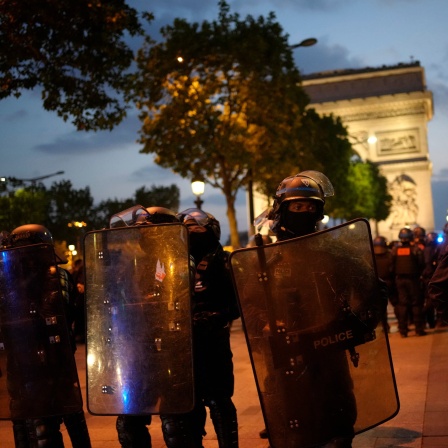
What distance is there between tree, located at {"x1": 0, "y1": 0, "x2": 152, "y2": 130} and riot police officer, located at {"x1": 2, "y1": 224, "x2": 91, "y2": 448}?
22.0 feet

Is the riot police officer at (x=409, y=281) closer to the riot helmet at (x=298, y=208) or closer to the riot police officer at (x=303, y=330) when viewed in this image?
the riot helmet at (x=298, y=208)

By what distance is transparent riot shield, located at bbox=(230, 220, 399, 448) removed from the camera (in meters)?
3.86

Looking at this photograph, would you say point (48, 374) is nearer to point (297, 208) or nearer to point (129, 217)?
point (129, 217)

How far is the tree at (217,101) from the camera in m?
24.6

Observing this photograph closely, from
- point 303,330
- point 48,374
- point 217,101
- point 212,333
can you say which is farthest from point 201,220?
point 217,101

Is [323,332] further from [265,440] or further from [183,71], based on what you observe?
[183,71]

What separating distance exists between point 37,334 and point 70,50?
8.15 m

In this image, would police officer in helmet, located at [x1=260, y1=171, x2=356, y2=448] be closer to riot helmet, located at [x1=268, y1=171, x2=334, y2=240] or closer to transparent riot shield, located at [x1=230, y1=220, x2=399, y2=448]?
riot helmet, located at [x1=268, y1=171, x2=334, y2=240]

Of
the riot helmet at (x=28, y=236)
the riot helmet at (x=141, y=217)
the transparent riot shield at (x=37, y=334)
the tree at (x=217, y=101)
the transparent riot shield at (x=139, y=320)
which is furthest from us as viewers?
the tree at (x=217, y=101)

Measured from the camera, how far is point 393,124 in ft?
217

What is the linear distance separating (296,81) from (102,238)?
911 inches

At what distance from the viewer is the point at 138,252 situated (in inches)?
183

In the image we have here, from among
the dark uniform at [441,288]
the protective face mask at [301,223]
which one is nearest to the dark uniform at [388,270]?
the protective face mask at [301,223]

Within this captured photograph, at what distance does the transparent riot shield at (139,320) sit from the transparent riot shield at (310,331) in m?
0.74
